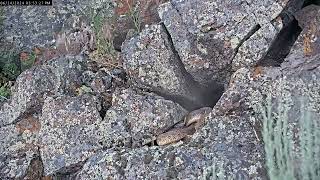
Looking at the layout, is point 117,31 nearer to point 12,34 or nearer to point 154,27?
point 154,27

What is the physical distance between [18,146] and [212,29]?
2.50 metres

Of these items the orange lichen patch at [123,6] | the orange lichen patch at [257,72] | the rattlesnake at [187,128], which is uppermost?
the orange lichen patch at [123,6]

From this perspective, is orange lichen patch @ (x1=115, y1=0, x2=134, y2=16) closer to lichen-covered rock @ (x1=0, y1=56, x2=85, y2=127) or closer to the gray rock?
the gray rock

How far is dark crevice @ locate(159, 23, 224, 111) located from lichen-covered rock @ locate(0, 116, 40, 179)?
1.50 meters

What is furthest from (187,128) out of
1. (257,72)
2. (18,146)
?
(18,146)

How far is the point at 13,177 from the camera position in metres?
5.37

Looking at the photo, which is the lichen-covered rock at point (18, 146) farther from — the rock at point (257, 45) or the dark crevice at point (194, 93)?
the rock at point (257, 45)

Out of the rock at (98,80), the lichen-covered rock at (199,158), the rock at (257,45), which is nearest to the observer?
the lichen-covered rock at (199,158)

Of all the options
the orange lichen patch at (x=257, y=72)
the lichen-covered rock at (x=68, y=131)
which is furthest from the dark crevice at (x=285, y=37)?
the lichen-covered rock at (x=68, y=131)

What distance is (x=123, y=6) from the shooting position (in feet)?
20.4

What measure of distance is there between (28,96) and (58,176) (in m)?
1.02

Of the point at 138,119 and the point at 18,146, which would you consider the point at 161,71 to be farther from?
the point at 18,146

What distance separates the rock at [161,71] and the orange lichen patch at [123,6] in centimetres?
82

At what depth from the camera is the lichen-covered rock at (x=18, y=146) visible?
5.43 m
